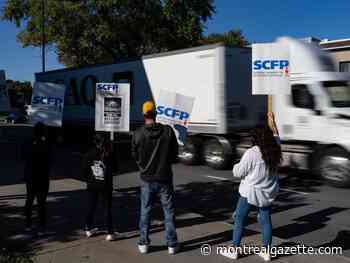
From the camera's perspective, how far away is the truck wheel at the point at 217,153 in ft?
43.9

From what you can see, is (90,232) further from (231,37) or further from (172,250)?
(231,37)

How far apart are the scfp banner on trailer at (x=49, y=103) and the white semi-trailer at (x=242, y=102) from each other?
4.89 meters

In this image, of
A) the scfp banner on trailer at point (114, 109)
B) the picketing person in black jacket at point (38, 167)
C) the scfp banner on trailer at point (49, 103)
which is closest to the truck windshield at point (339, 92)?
the scfp banner on trailer at point (114, 109)

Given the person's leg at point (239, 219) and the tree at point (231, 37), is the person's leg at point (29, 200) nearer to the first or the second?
the person's leg at point (239, 219)

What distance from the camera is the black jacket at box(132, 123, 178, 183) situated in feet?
17.6

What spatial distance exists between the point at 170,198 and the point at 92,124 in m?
15.5

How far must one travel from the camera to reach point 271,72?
10.1 metres

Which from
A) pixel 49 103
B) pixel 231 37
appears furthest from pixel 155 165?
pixel 231 37

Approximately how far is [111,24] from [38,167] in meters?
25.9

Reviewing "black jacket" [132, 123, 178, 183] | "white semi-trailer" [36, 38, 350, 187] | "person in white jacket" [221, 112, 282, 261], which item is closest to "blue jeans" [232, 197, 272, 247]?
"person in white jacket" [221, 112, 282, 261]

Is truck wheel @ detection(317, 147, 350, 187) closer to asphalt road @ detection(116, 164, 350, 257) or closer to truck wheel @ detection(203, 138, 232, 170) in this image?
asphalt road @ detection(116, 164, 350, 257)

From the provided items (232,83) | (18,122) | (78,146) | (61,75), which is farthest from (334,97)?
(18,122)

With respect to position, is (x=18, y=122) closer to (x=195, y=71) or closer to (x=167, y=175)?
(x=195, y=71)

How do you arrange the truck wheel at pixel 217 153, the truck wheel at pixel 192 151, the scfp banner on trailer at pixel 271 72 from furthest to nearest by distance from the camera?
the truck wheel at pixel 192 151 → the truck wheel at pixel 217 153 → the scfp banner on trailer at pixel 271 72
